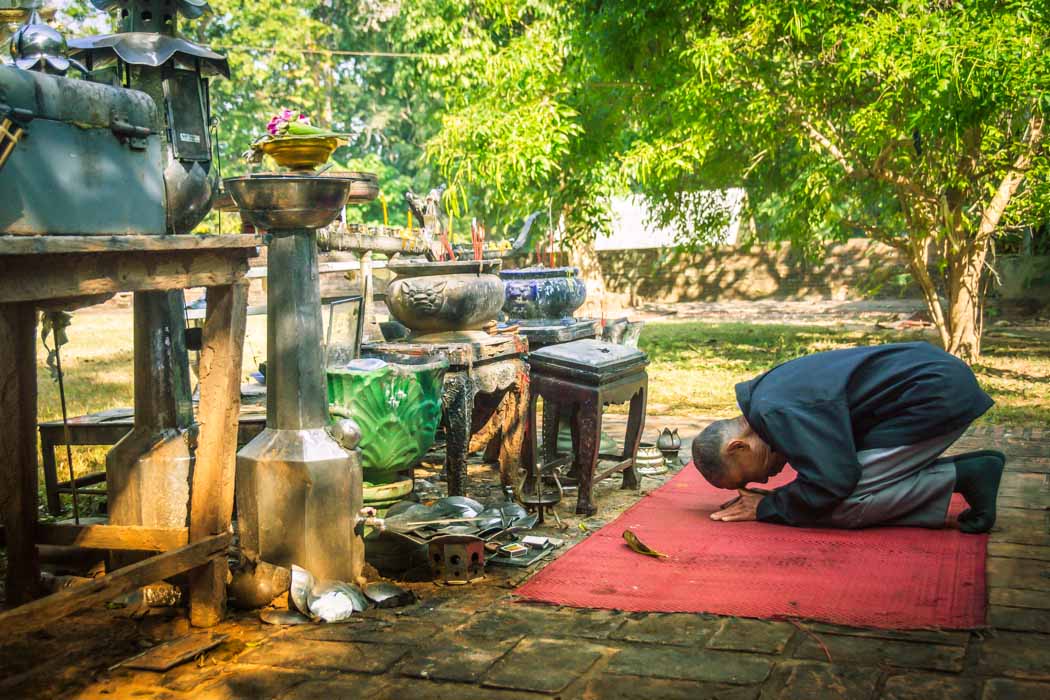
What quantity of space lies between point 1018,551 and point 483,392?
2444 mm

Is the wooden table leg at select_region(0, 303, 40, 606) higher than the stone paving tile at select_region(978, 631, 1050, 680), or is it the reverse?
the wooden table leg at select_region(0, 303, 40, 606)

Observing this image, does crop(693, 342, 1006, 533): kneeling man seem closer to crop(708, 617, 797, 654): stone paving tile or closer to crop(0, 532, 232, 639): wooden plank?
crop(708, 617, 797, 654): stone paving tile

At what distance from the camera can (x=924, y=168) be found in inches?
380

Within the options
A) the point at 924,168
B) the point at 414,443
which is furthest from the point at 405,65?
the point at 414,443

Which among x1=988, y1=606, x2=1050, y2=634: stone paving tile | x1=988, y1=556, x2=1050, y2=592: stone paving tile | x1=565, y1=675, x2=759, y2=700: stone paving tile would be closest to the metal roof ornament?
x1=565, y1=675, x2=759, y2=700: stone paving tile

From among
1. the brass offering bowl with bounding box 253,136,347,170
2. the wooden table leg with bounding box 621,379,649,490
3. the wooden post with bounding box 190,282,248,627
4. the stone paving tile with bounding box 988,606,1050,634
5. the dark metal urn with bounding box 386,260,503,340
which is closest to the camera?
the stone paving tile with bounding box 988,606,1050,634

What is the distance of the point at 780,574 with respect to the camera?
3867 millimetres

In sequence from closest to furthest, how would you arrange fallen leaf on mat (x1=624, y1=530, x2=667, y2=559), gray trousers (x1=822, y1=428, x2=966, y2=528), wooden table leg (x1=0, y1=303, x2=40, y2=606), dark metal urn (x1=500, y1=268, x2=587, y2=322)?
1. wooden table leg (x1=0, y1=303, x2=40, y2=606)
2. fallen leaf on mat (x1=624, y1=530, x2=667, y2=559)
3. gray trousers (x1=822, y1=428, x2=966, y2=528)
4. dark metal urn (x1=500, y1=268, x2=587, y2=322)

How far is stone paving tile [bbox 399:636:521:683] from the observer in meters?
3.03

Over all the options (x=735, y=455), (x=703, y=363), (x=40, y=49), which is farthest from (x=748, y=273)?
(x=40, y=49)

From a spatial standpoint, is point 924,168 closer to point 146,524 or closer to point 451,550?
point 451,550

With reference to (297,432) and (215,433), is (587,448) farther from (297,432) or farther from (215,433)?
(215,433)

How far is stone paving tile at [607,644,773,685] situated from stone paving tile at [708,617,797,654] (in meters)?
0.06

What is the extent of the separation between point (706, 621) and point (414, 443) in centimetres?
155
